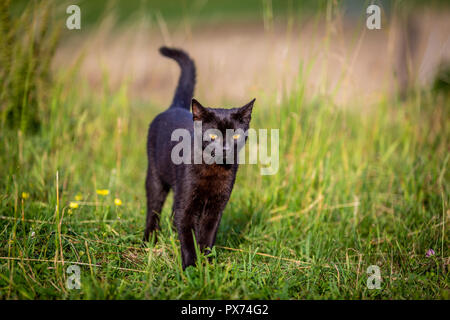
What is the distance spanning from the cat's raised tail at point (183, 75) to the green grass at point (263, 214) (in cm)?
65

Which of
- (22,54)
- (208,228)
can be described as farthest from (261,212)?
(22,54)

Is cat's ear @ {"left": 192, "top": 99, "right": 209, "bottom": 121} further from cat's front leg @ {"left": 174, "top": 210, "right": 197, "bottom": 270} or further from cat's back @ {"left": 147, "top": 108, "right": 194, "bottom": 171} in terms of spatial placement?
cat's front leg @ {"left": 174, "top": 210, "right": 197, "bottom": 270}

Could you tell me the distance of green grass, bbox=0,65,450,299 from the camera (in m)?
1.92

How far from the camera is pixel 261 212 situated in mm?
2898

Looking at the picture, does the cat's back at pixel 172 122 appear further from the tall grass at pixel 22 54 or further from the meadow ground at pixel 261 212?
the tall grass at pixel 22 54

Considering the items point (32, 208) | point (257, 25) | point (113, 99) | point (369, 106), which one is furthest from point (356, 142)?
point (257, 25)

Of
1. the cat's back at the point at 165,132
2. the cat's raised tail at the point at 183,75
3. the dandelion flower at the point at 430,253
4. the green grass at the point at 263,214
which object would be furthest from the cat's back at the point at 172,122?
the dandelion flower at the point at 430,253

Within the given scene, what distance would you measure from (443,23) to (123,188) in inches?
206

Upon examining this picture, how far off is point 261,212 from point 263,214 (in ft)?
0.13

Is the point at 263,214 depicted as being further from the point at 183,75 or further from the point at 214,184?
the point at 183,75

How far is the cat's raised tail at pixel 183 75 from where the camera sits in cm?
301

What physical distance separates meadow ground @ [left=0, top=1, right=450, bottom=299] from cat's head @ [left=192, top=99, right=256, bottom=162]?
22.1 inches

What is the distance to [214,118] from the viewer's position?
7.51 feet
